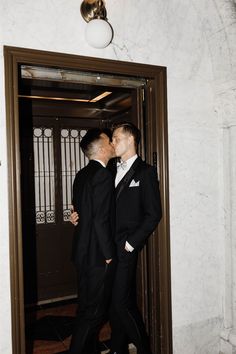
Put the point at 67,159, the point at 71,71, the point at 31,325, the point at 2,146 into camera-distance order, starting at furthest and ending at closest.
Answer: the point at 67,159, the point at 31,325, the point at 71,71, the point at 2,146

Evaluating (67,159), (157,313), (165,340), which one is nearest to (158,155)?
(157,313)

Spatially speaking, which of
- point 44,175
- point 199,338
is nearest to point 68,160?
point 44,175

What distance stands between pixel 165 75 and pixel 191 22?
1.65 ft

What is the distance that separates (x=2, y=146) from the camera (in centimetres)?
194

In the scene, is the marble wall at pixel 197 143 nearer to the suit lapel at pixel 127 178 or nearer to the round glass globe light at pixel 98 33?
the round glass globe light at pixel 98 33

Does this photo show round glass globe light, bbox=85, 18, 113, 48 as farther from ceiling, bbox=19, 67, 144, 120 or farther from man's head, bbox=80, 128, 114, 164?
ceiling, bbox=19, 67, 144, 120

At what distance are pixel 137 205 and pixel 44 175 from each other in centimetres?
235

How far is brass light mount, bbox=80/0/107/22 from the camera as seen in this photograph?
6.75 feet

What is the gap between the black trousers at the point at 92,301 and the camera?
224 cm

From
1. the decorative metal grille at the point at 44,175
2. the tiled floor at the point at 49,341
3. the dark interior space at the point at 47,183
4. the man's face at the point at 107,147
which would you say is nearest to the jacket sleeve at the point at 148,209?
the man's face at the point at 107,147

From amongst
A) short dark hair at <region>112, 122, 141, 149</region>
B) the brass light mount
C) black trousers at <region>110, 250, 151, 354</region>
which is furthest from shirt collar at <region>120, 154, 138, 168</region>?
the brass light mount

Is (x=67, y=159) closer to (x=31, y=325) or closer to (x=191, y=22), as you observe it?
(x=31, y=325)

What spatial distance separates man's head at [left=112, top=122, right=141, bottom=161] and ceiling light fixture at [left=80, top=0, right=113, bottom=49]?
65 centimetres

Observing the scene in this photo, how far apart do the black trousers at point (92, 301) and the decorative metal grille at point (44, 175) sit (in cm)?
218
